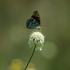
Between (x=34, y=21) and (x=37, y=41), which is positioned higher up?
(x=34, y=21)

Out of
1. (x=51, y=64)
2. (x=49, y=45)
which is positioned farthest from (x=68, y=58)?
(x=49, y=45)

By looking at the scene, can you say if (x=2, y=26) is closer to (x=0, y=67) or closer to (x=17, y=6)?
(x=17, y=6)

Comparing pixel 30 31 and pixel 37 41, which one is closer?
pixel 37 41

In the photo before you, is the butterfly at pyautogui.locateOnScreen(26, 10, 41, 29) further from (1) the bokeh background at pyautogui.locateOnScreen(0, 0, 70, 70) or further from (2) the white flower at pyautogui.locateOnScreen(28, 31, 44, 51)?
(1) the bokeh background at pyautogui.locateOnScreen(0, 0, 70, 70)

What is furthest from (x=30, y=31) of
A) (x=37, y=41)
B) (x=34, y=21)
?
(x=37, y=41)

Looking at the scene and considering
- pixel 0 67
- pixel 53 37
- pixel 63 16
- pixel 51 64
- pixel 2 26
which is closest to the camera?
pixel 0 67

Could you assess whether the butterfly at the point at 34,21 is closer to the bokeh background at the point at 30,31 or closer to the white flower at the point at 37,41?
the white flower at the point at 37,41

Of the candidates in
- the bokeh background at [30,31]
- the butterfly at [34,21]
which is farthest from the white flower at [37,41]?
the bokeh background at [30,31]

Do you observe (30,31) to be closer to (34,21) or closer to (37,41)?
(34,21)
